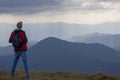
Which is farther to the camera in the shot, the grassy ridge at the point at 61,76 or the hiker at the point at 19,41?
the grassy ridge at the point at 61,76

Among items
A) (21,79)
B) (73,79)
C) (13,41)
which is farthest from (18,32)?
(73,79)

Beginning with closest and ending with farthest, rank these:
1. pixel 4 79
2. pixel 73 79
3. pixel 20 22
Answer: pixel 20 22
pixel 4 79
pixel 73 79

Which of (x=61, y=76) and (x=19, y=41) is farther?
(x=61, y=76)

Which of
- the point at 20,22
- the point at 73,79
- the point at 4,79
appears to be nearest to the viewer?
the point at 20,22

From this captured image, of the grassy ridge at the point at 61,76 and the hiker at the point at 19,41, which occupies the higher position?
the hiker at the point at 19,41

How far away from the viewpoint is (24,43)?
2295cm

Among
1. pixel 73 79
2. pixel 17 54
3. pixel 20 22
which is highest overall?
pixel 20 22

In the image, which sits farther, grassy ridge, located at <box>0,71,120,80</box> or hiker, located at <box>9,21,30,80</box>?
grassy ridge, located at <box>0,71,120,80</box>

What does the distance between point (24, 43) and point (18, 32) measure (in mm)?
780

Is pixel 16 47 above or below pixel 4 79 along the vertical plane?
above

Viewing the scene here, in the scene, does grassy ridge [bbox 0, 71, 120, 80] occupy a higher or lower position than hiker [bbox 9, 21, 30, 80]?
lower

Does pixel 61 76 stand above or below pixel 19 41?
below

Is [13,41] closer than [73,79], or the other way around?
[13,41]

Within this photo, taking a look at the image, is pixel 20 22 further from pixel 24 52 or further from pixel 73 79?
pixel 73 79
